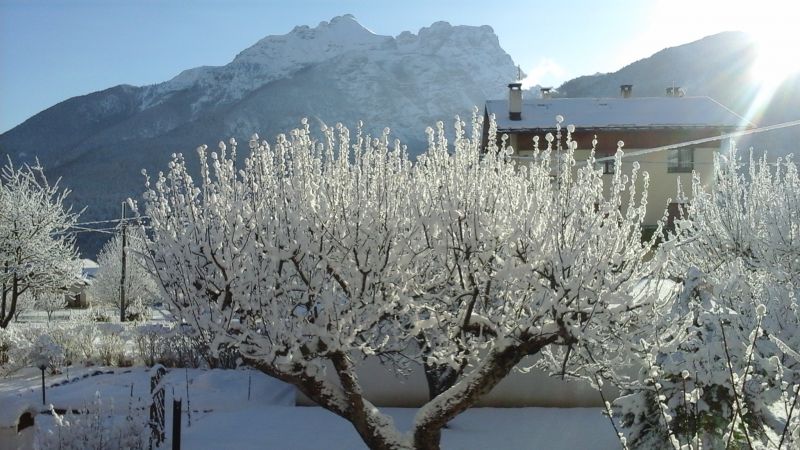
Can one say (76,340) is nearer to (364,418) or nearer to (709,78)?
(364,418)

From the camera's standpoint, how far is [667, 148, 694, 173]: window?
1122 inches

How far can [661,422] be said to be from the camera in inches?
282

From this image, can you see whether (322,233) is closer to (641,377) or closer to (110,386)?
(641,377)

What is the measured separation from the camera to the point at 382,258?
6160mm

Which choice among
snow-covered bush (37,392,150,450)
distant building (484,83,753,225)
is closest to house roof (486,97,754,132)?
distant building (484,83,753,225)

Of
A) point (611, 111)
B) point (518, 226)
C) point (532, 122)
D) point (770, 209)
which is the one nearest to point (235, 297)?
point (518, 226)

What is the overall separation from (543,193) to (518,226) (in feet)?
2.44

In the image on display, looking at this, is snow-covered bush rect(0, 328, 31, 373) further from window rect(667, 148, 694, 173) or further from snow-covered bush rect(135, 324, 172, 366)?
window rect(667, 148, 694, 173)

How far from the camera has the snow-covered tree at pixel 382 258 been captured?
19.8 feet

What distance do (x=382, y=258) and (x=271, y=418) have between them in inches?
245

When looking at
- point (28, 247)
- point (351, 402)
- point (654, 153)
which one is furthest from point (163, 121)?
point (351, 402)

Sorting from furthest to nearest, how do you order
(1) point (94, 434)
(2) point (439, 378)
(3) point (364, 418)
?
(2) point (439, 378) < (1) point (94, 434) < (3) point (364, 418)

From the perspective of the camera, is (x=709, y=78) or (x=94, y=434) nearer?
(x=94, y=434)

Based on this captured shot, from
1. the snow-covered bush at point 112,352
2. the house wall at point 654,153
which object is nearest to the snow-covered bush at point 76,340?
the snow-covered bush at point 112,352
